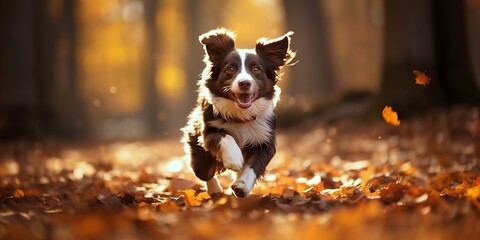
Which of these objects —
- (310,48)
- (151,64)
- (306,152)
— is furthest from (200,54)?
(306,152)

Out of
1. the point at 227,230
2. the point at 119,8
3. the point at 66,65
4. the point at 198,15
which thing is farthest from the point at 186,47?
the point at 227,230

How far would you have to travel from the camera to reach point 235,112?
6.00 meters

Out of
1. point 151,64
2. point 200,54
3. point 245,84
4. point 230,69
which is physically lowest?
point 200,54

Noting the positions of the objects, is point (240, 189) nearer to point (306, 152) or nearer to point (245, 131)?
point (245, 131)

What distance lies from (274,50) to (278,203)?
6.88 feet

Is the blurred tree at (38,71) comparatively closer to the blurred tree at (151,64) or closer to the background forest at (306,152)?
the background forest at (306,152)

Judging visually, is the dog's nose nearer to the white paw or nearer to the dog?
the dog

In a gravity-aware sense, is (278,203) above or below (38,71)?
above

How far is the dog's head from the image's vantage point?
5.86m

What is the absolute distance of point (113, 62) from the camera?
46219mm

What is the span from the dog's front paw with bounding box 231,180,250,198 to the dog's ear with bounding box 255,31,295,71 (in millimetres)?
1540

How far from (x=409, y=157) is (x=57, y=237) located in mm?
6870

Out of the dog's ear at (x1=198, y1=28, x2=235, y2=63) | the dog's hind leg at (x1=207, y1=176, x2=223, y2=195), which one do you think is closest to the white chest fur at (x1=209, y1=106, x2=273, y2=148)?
the dog's hind leg at (x1=207, y1=176, x2=223, y2=195)

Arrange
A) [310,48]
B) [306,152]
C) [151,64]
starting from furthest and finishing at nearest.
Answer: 1. [151,64]
2. [310,48]
3. [306,152]
